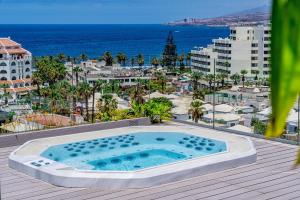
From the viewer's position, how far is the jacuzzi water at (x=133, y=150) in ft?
35.3

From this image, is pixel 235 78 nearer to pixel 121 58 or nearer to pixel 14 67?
pixel 121 58

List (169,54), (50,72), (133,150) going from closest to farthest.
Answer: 1. (133,150)
2. (50,72)
3. (169,54)

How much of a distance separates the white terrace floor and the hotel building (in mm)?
51503

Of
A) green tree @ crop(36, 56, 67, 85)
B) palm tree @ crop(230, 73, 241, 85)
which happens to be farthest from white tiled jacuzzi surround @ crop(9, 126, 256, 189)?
palm tree @ crop(230, 73, 241, 85)

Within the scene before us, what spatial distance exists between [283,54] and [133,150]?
11.6 m

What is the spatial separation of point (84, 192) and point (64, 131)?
4515mm

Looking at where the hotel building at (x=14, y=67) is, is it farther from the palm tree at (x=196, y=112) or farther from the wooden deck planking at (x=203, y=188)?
the wooden deck planking at (x=203, y=188)

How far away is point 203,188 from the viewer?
754 cm

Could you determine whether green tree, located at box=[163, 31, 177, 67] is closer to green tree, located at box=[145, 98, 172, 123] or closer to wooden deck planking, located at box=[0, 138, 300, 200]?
green tree, located at box=[145, 98, 172, 123]

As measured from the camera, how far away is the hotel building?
59312 mm

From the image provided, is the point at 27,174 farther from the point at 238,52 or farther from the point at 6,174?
the point at 238,52

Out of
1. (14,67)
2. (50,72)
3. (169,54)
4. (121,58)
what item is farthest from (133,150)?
(121,58)

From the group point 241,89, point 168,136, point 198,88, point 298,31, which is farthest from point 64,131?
point 198,88

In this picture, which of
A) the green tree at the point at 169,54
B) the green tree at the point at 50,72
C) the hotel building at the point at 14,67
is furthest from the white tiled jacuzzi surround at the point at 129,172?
the green tree at the point at 169,54
